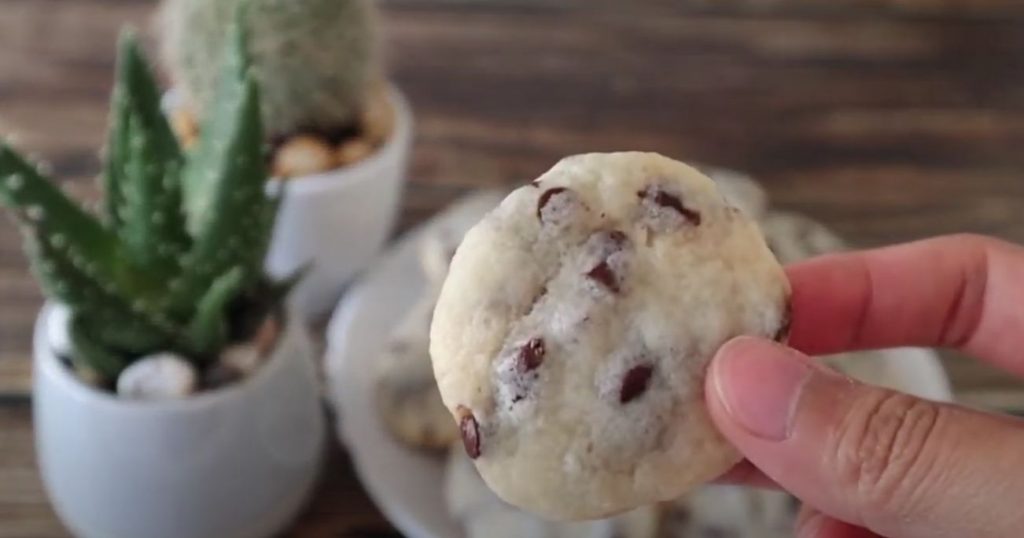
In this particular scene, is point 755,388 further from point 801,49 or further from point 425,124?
point 801,49

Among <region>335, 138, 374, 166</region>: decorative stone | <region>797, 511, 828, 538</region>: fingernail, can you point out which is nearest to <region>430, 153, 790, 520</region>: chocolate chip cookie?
<region>797, 511, 828, 538</region>: fingernail

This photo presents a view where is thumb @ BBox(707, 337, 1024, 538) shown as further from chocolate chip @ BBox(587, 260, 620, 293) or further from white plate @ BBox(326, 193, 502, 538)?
white plate @ BBox(326, 193, 502, 538)

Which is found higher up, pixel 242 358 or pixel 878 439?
pixel 878 439

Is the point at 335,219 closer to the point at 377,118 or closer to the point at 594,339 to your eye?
the point at 377,118

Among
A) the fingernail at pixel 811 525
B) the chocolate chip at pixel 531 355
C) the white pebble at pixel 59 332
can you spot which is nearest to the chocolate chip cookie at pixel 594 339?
the chocolate chip at pixel 531 355

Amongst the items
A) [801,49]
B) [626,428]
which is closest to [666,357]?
[626,428]

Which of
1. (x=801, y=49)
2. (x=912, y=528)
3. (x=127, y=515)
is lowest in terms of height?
(x=127, y=515)

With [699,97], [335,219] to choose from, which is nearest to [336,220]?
[335,219]
